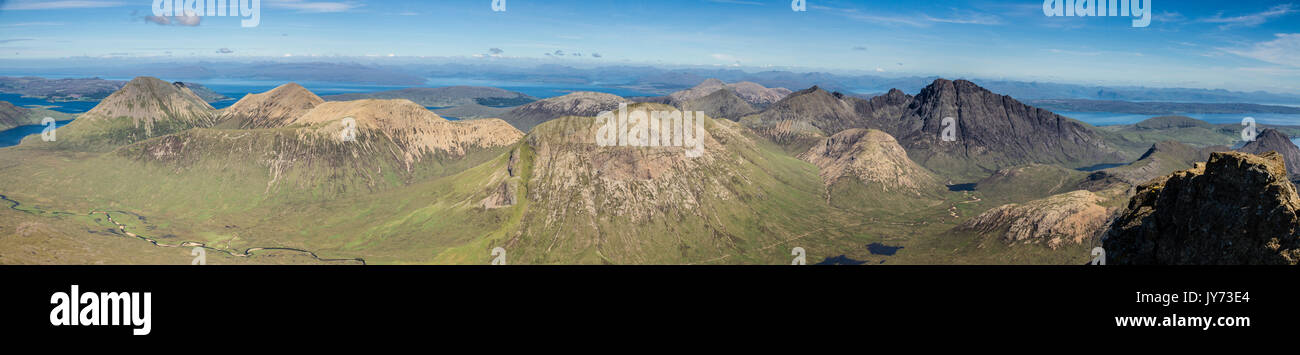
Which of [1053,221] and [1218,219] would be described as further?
[1053,221]

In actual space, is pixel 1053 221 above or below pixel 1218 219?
below

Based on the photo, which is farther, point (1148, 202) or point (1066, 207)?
point (1066, 207)

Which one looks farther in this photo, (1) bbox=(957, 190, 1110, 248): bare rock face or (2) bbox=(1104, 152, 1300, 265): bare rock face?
(1) bbox=(957, 190, 1110, 248): bare rock face

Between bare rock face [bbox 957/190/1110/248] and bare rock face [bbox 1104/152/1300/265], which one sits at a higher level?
bare rock face [bbox 1104/152/1300/265]
